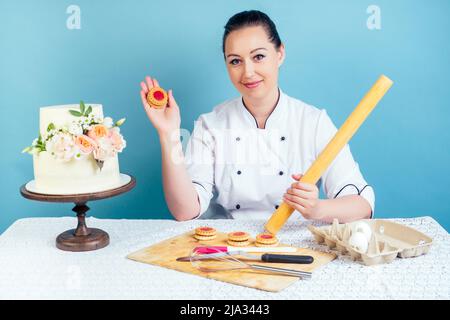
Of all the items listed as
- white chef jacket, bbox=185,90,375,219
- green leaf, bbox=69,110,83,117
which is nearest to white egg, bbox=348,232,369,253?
white chef jacket, bbox=185,90,375,219

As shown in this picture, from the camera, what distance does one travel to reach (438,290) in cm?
105

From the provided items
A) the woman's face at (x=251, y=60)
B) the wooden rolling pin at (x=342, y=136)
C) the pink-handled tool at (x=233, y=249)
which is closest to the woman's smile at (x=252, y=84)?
the woman's face at (x=251, y=60)

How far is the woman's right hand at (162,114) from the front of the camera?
1.49 meters

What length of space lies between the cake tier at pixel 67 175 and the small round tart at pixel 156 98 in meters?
0.28

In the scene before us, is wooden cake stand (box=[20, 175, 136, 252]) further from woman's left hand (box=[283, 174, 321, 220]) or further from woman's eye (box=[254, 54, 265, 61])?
woman's eye (box=[254, 54, 265, 61])

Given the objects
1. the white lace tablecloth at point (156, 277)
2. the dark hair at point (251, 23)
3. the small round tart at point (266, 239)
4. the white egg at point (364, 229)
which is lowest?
the white lace tablecloth at point (156, 277)

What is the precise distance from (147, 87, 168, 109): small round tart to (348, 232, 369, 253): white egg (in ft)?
2.08

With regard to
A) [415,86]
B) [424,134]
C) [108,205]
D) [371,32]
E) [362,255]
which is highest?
[371,32]

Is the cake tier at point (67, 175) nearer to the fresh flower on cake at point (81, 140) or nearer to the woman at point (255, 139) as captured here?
the fresh flower on cake at point (81, 140)

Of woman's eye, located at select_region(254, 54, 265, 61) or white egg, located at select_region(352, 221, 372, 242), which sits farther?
woman's eye, located at select_region(254, 54, 265, 61)

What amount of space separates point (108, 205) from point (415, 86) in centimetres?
133

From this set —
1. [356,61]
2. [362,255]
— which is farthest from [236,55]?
[362,255]

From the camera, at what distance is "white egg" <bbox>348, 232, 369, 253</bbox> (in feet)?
3.90

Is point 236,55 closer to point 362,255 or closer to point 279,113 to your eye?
point 279,113
